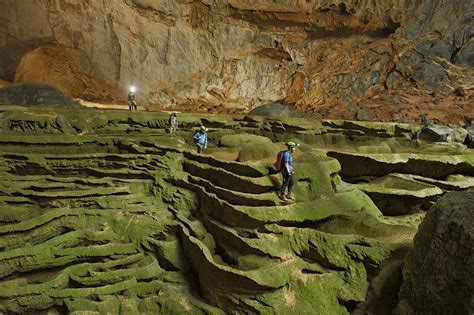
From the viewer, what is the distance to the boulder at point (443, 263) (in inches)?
200

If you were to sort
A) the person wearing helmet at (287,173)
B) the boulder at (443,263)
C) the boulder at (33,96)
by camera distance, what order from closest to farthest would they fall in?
the boulder at (443,263)
the person wearing helmet at (287,173)
the boulder at (33,96)

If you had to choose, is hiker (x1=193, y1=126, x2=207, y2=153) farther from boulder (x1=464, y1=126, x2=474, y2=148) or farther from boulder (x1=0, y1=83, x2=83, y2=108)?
boulder (x1=464, y1=126, x2=474, y2=148)

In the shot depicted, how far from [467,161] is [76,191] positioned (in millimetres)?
13394

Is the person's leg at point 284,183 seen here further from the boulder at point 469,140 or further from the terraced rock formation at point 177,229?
the boulder at point 469,140

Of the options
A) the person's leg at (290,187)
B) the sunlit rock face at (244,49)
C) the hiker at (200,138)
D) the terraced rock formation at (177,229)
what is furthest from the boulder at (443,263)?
the sunlit rock face at (244,49)

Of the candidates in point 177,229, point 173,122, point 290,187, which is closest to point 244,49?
point 173,122

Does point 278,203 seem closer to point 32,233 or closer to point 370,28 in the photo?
point 32,233

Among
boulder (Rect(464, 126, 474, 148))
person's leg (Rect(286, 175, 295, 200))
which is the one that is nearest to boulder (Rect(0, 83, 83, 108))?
person's leg (Rect(286, 175, 295, 200))

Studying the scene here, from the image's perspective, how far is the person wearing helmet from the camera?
8016mm

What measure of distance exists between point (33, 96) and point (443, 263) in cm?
1871

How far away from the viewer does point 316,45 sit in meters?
26.1

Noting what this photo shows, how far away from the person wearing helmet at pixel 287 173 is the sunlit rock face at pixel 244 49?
56.8 ft

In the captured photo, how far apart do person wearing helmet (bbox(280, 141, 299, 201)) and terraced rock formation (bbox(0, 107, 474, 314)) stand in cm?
25

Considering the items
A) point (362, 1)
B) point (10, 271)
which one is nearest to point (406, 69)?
point (362, 1)
